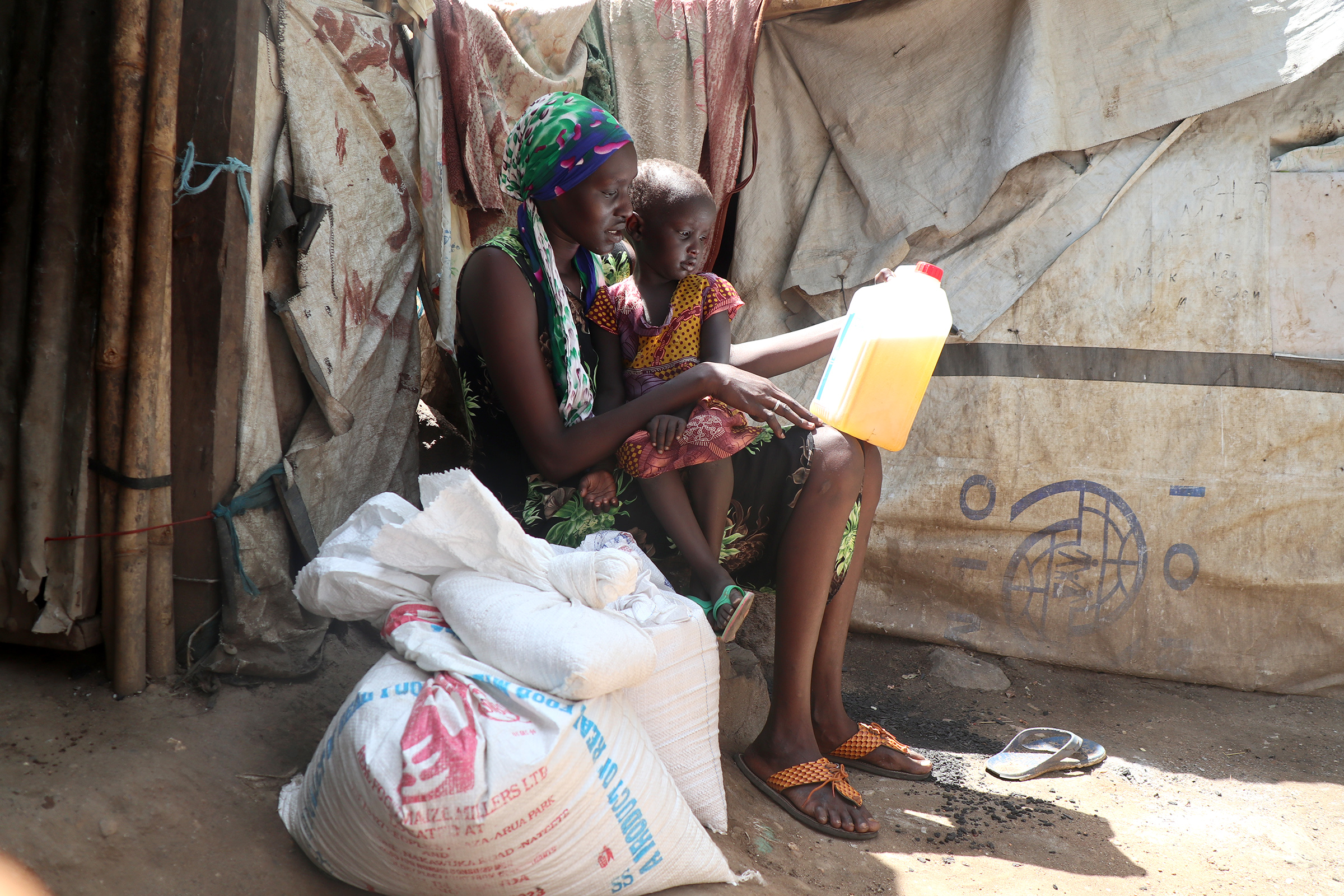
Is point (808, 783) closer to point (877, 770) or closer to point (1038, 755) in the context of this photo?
point (877, 770)

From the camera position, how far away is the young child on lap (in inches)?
66.3

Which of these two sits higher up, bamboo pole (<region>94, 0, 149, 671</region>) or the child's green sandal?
bamboo pole (<region>94, 0, 149, 671</region>)

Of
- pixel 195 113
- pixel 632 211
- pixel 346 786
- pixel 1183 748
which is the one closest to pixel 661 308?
pixel 632 211

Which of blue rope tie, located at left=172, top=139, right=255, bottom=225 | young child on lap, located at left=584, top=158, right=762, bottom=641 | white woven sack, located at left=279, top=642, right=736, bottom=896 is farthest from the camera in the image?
young child on lap, located at left=584, top=158, right=762, bottom=641

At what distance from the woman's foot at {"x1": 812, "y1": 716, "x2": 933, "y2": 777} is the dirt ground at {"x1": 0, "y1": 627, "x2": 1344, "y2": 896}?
38 mm

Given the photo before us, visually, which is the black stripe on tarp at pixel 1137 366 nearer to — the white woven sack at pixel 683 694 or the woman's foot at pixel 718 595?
the woman's foot at pixel 718 595

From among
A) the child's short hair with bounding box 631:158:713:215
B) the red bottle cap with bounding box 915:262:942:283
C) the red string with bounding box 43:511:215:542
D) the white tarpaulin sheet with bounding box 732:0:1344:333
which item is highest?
the white tarpaulin sheet with bounding box 732:0:1344:333

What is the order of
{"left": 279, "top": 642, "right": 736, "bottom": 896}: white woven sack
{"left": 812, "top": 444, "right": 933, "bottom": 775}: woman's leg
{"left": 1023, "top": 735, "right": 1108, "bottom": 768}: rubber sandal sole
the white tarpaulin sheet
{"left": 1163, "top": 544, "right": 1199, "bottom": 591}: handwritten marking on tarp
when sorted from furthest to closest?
1. {"left": 1163, "top": 544, "right": 1199, "bottom": 591}: handwritten marking on tarp
2. the white tarpaulin sheet
3. {"left": 1023, "top": 735, "right": 1108, "bottom": 768}: rubber sandal sole
4. {"left": 812, "top": 444, "right": 933, "bottom": 775}: woman's leg
5. {"left": 279, "top": 642, "right": 736, "bottom": 896}: white woven sack

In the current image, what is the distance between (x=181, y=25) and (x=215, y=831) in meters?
1.31

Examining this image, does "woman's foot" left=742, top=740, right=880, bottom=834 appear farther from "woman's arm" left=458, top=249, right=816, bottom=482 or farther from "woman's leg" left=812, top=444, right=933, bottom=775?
"woman's arm" left=458, top=249, right=816, bottom=482

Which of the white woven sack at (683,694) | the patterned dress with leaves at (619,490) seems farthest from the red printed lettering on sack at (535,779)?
the patterned dress with leaves at (619,490)

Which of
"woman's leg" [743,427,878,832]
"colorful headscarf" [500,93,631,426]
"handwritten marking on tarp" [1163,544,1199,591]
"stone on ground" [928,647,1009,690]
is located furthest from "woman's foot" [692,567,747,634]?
"handwritten marking on tarp" [1163,544,1199,591]

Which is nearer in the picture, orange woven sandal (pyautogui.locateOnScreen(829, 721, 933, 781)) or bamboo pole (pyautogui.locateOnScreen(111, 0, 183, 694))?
bamboo pole (pyautogui.locateOnScreen(111, 0, 183, 694))

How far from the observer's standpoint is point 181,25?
1.58 m
